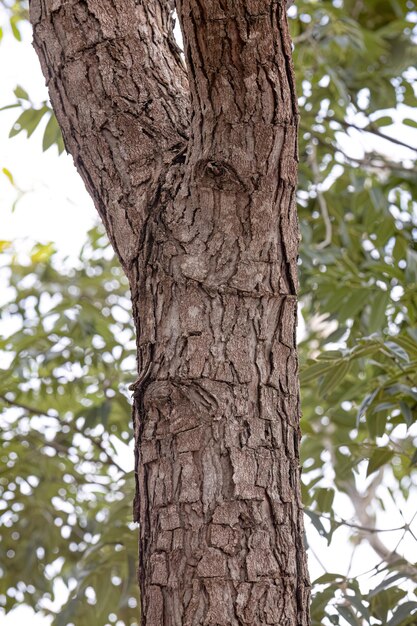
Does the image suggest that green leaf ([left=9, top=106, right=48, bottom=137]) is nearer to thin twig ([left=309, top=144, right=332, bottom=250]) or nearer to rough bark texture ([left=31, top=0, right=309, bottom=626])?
thin twig ([left=309, top=144, right=332, bottom=250])

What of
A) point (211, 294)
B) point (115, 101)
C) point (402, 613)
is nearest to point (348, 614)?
point (402, 613)

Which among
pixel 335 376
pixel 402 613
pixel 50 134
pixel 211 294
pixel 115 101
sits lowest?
pixel 402 613

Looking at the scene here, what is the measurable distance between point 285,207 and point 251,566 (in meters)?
0.38

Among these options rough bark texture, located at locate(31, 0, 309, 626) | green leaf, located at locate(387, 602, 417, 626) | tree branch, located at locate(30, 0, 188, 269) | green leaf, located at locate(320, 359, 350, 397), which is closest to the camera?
rough bark texture, located at locate(31, 0, 309, 626)

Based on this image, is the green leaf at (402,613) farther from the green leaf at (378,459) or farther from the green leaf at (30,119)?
the green leaf at (30,119)

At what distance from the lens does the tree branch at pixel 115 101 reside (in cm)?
97

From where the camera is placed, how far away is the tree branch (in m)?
0.97

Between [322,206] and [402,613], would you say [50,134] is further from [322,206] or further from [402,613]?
[402,613]

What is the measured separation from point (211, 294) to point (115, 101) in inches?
11.0

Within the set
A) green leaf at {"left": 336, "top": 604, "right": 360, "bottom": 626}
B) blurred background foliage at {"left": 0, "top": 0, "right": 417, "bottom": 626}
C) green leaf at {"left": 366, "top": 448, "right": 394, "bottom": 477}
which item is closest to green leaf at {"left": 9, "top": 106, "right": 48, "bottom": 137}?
blurred background foliage at {"left": 0, "top": 0, "right": 417, "bottom": 626}

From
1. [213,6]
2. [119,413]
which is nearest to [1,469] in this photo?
[119,413]

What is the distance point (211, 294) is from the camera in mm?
878

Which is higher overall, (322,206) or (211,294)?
(322,206)

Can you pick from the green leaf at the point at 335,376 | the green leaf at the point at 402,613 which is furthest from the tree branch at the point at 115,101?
the green leaf at the point at 402,613
